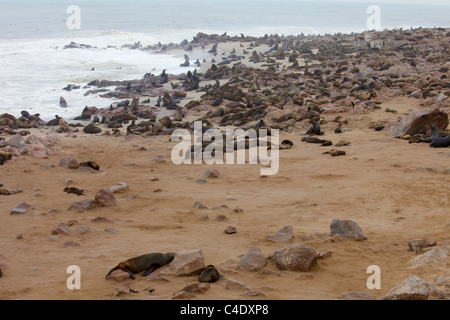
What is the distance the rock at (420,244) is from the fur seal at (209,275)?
1758 mm

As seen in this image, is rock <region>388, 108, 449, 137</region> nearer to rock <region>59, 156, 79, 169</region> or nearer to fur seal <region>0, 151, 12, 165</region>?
rock <region>59, 156, 79, 169</region>

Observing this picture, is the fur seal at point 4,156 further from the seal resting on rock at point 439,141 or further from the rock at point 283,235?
the seal resting on rock at point 439,141

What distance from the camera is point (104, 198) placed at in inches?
257

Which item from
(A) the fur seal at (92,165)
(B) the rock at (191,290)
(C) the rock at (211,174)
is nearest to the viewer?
(B) the rock at (191,290)

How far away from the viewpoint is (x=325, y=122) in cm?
1155

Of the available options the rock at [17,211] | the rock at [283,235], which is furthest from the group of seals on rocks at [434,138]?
the rock at [17,211]

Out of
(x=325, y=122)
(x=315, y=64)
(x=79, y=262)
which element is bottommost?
(x=79, y=262)

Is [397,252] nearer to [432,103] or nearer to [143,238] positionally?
[143,238]

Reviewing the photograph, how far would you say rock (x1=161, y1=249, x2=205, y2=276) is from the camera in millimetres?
4020

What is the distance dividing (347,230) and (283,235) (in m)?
0.61

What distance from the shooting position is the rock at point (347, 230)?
482 centimetres

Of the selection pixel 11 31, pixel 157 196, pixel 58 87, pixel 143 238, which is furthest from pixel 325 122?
pixel 11 31

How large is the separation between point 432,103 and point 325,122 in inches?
111

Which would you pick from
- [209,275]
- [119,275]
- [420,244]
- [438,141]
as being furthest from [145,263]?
[438,141]
